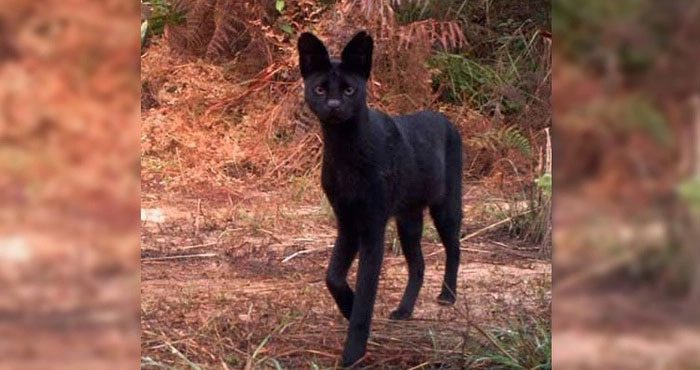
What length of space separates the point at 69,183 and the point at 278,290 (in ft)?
7.71

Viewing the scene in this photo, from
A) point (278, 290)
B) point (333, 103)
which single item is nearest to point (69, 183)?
point (333, 103)

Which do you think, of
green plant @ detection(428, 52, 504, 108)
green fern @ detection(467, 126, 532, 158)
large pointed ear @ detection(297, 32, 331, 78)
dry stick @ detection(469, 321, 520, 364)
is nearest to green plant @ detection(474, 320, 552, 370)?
dry stick @ detection(469, 321, 520, 364)

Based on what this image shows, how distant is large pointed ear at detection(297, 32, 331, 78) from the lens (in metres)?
2.32

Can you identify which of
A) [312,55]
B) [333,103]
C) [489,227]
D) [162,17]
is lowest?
[489,227]

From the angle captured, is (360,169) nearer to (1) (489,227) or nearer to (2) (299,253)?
(2) (299,253)

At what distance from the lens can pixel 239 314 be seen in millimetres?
2705

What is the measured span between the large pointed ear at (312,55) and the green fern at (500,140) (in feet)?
6.38

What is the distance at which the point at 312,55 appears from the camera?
2.35m

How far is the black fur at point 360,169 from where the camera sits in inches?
92.2

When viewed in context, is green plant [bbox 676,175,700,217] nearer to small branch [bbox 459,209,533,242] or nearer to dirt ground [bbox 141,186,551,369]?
dirt ground [bbox 141,186,551,369]

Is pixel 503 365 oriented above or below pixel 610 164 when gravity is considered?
below

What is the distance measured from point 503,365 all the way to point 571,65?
5.60ft

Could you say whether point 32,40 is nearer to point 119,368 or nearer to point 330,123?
point 119,368

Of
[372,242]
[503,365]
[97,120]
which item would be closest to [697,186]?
[97,120]
